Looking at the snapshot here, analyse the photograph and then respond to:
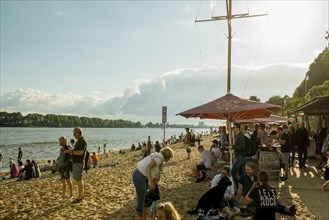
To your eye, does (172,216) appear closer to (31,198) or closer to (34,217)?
(34,217)

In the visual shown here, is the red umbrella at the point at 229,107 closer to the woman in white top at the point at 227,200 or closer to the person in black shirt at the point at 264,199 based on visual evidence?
the woman in white top at the point at 227,200

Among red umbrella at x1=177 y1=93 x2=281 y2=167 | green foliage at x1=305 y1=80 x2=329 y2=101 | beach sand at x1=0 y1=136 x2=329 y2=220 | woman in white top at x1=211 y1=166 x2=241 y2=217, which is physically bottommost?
beach sand at x1=0 y1=136 x2=329 y2=220

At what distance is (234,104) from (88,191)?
5946 millimetres

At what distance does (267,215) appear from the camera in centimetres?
548

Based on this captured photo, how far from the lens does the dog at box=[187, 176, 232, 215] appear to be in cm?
692

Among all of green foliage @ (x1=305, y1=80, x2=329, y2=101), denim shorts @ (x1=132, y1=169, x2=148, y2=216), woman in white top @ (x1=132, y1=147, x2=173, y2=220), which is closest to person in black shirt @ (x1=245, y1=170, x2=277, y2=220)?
woman in white top @ (x1=132, y1=147, x2=173, y2=220)

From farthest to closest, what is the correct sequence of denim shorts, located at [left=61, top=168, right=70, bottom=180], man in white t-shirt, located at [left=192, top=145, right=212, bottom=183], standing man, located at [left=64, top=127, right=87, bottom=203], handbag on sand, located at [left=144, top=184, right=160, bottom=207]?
man in white t-shirt, located at [left=192, top=145, right=212, bottom=183] → denim shorts, located at [left=61, top=168, right=70, bottom=180] → standing man, located at [left=64, top=127, right=87, bottom=203] → handbag on sand, located at [left=144, top=184, right=160, bottom=207]

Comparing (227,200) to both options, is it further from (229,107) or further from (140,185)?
(140,185)

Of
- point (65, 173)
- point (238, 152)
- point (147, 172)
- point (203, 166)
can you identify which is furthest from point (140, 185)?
point (203, 166)

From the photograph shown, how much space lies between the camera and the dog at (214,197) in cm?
692

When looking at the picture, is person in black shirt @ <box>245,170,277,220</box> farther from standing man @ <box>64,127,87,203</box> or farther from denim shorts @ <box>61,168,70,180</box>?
denim shorts @ <box>61,168,70,180</box>

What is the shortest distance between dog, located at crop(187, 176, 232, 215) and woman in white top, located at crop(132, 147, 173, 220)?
4.79ft

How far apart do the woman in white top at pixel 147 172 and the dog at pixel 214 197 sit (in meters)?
1.46

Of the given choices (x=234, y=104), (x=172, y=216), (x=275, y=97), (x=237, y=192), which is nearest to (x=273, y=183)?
(x=237, y=192)
